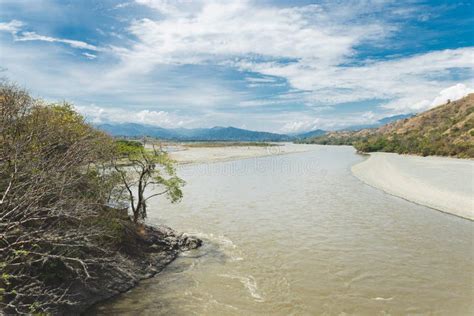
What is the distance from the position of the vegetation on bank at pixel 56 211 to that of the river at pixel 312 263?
2.42 metres

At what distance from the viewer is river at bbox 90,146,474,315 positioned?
16.5m

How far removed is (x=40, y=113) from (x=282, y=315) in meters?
18.1

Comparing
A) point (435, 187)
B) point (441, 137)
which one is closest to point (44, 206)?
point (435, 187)

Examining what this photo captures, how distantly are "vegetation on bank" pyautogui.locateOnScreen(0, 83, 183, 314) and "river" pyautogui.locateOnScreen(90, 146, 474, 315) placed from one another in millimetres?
2419

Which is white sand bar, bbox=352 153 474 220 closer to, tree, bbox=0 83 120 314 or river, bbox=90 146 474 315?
river, bbox=90 146 474 315

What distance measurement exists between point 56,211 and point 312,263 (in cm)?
1513

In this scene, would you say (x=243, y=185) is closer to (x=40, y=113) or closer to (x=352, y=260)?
(x=352, y=260)

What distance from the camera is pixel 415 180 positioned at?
2012 inches

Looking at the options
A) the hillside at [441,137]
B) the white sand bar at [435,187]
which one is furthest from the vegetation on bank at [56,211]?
the hillside at [441,137]

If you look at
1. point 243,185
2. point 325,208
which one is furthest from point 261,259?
point 243,185

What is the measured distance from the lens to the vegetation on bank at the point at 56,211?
1212 cm

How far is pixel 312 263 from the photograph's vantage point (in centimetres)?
2169

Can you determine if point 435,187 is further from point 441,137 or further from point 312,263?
point 441,137

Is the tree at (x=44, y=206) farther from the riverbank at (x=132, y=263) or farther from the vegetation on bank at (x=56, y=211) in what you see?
the riverbank at (x=132, y=263)
